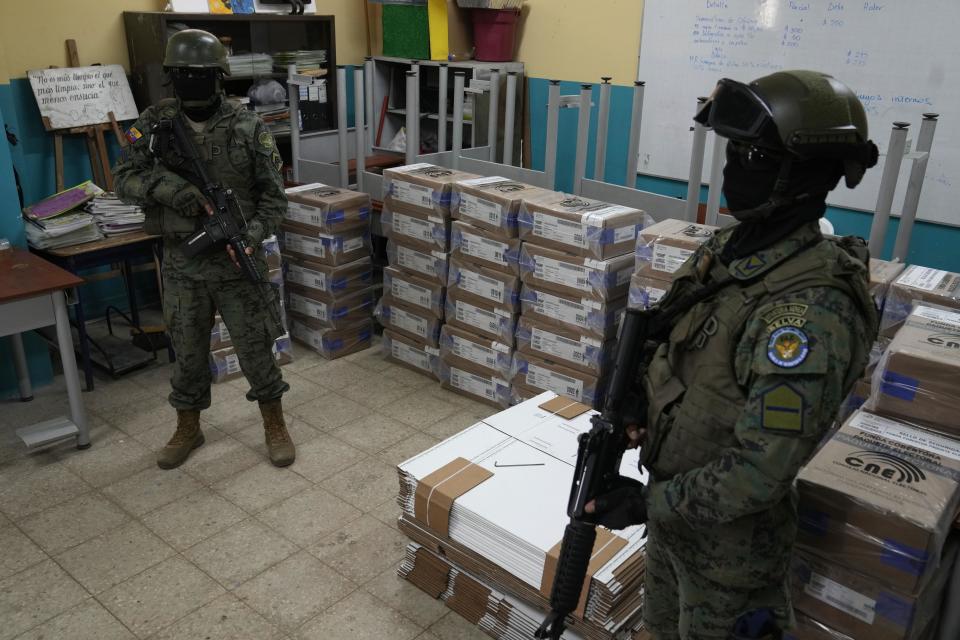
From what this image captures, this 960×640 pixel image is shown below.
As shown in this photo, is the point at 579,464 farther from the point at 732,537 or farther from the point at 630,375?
the point at 732,537

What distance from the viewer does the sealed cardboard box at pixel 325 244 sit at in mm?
4250

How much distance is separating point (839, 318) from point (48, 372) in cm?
407

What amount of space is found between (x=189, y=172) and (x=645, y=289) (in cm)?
197

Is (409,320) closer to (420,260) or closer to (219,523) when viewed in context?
(420,260)

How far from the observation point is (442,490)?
2.48m

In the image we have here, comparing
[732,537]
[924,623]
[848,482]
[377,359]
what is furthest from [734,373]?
[377,359]

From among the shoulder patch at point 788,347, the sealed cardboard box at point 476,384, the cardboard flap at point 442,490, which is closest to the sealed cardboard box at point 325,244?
the sealed cardboard box at point 476,384

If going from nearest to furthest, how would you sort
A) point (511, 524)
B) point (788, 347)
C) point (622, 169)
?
1. point (788, 347)
2. point (511, 524)
3. point (622, 169)

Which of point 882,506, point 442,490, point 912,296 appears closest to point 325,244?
point 442,490

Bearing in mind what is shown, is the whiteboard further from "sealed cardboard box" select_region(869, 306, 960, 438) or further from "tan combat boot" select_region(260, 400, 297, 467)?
"tan combat boot" select_region(260, 400, 297, 467)

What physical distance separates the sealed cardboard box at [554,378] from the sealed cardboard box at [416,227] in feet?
2.44

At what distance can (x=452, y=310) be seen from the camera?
402cm

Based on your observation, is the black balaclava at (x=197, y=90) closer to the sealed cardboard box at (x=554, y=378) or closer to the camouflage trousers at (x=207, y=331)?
the camouflage trousers at (x=207, y=331)

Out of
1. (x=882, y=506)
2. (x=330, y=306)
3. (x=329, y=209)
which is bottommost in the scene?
(x=330, y=306)
